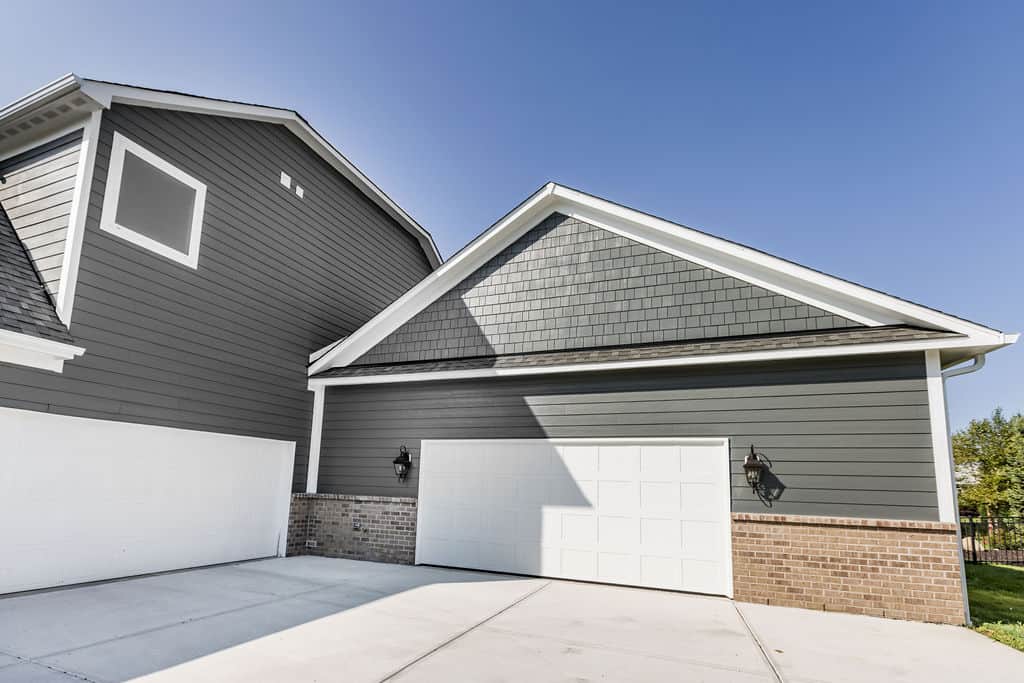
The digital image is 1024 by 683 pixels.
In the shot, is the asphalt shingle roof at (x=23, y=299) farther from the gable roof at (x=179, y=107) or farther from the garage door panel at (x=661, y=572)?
the garage door panel at (x=661, y=572)

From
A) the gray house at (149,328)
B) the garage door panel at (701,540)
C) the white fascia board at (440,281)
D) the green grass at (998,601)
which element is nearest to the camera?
the green grass at (998,601)

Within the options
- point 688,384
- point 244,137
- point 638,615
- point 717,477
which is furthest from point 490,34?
point 638,615

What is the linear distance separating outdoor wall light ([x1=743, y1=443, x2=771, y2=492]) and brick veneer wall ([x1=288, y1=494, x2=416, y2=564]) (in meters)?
4.92

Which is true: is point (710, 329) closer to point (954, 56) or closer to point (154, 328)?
point (154, 328)

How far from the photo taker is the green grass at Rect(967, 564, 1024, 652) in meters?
5.59

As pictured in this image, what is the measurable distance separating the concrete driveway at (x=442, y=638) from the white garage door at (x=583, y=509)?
1.56ft

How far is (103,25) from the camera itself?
28.6 ft

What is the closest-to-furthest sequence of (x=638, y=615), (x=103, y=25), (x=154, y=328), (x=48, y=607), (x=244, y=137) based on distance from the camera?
1. (x=48, y=607)
2. (x=638, y=615)
3. (x=154, y=328)
4. (x=103, y=25)
5. (x=244, y=137)

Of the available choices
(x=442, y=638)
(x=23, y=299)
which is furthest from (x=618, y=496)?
(x=23, y=299)

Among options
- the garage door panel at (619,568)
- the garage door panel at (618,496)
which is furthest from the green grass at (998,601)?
the garage door panel at (618,496)

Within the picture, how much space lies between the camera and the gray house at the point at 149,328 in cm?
633

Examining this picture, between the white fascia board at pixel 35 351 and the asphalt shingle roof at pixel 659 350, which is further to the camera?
the asphalt shingle roof at pixel 659 350

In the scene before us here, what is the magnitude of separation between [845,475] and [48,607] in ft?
27.8

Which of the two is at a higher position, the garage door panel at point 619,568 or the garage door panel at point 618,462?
the garage door panel at point 618,462
